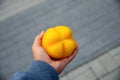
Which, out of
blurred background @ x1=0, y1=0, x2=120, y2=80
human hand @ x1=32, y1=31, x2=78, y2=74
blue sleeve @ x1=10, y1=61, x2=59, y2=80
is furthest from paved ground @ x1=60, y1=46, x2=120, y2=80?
blue sleeve @ x1=10, y1=61, x2=59, y2=80

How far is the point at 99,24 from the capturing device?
4.12 meters

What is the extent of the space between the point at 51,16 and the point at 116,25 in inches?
46.3

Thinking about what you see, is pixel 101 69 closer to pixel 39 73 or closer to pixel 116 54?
pixel 116 54

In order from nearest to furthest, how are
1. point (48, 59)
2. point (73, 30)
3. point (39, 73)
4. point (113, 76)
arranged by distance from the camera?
point (39, 73), point (48, 59), point (113, 76), point (73, 30)

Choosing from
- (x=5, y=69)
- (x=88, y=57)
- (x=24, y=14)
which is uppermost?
(x=24, y=14)

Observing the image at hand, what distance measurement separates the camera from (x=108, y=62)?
3590 mm

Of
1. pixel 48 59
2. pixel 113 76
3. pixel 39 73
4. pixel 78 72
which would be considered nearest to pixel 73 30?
pixel 78 72

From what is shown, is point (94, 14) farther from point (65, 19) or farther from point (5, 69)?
point (5, 69)

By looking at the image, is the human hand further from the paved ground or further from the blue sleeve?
the paved ground

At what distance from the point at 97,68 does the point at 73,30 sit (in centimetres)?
86

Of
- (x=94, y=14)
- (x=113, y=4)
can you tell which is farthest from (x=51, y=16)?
(x=113, y=4)

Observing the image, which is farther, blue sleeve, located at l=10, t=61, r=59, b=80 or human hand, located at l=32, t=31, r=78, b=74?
human hand, located at l=32, t=31, r=78, b=74

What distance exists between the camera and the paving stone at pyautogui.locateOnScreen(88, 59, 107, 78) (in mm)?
3500

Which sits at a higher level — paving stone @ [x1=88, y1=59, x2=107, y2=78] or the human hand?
the human hand
